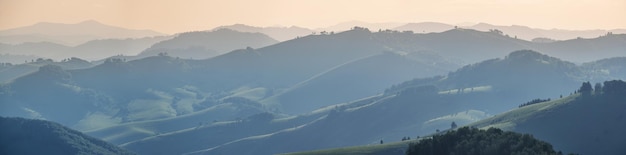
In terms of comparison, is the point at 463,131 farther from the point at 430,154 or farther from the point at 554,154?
the point at 554,154

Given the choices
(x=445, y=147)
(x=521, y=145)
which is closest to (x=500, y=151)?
(x=521, y=145)

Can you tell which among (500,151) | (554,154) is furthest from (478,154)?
(554,154)

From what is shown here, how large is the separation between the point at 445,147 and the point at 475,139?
671 cm

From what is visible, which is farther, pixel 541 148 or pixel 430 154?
pixel 430 154

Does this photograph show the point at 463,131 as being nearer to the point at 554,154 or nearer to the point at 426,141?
the point at 426,141

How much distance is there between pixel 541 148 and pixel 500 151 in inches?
316

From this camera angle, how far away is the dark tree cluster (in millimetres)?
156000

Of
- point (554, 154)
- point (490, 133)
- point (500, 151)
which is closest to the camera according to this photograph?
point (554, 154)

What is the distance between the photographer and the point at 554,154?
148 meters

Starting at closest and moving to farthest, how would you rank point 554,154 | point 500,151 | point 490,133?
point 554,154 → point 500,151 → point 490,133

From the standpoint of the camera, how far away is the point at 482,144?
162875 mm

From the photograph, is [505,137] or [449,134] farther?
[449,134]

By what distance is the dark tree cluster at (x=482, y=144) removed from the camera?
15600 centimetres

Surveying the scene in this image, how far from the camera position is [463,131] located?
575ft
